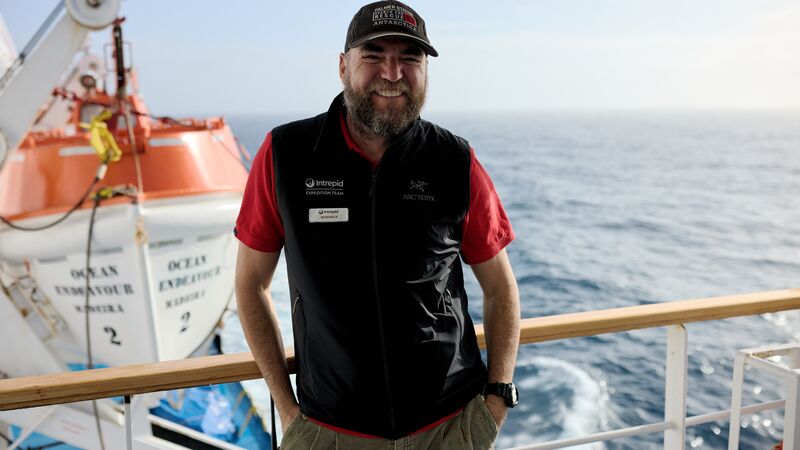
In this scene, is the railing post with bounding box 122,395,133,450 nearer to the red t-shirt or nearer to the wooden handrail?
the wooden handrail

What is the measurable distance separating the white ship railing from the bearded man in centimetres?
21

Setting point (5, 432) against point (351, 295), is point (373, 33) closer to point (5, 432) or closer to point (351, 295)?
point (351, 295)

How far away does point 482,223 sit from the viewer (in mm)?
1446

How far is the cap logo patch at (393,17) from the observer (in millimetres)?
1334

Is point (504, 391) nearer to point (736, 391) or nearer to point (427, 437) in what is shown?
point (427, 437)

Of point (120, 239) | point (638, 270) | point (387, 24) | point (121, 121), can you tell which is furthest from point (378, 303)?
point (638, 270)

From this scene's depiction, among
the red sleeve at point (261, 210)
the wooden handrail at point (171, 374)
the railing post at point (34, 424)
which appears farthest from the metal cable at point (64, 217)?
Result: the red sleeve at point (261, 210)

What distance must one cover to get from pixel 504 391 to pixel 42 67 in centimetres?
454

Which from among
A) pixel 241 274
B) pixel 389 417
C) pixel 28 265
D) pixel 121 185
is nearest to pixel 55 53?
pixel 121 185

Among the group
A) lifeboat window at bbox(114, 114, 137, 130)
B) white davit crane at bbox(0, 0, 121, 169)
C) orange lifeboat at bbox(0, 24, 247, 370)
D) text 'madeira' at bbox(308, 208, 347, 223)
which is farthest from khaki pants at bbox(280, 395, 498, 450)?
lifeboat window at bbox(114, 114, 137, 130)

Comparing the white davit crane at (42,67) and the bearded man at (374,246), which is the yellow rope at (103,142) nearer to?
the white davit crane at (42,67)

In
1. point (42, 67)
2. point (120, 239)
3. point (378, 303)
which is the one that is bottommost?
point (120, 239)

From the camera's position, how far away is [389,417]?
1.32m

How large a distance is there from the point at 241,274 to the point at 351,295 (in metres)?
0.28
